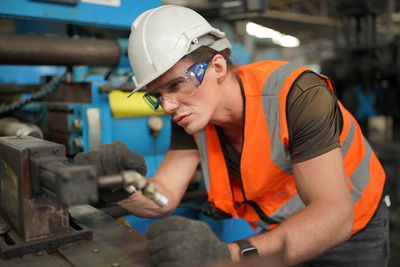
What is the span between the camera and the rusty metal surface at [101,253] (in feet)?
2.27

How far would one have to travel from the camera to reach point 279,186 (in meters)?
1.16

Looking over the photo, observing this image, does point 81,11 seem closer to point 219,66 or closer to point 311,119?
point 219,66

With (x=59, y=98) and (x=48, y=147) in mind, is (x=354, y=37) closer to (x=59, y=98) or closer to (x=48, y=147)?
(x=59, y=98)

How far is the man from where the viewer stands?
854mm

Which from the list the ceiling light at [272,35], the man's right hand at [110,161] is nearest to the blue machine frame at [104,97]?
the man's right hand at [110,161]

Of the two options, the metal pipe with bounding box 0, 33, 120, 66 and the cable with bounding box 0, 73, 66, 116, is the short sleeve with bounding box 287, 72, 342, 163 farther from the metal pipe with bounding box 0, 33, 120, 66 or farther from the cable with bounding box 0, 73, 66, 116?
the cable with bounding box 0, 73, 66, 116

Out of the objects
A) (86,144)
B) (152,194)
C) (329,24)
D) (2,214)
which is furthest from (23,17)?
(329,24)

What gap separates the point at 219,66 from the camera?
3.45ft

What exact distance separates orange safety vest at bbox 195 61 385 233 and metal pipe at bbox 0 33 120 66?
52 cm

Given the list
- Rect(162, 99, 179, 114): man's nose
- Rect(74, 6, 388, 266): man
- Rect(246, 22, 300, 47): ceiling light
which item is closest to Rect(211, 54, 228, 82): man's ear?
Rect(74, 6, 388, 266): man

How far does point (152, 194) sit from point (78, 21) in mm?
909

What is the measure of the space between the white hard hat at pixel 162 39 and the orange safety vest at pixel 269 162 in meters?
0.21

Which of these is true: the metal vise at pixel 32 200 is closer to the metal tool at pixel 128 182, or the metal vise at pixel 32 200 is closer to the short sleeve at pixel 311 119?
the metal tool at pixel 128 182

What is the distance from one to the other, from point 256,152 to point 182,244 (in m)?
0.51
